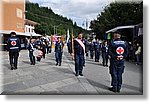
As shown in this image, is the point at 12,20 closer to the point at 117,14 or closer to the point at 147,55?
the point at 117,14

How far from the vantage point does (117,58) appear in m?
6.16

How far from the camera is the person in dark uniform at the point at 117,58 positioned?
6160 mm

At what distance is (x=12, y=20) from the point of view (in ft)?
130

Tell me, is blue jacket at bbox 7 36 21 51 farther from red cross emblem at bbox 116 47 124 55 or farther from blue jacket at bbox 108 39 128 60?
red cross emblem at bbox 116 47 124 55

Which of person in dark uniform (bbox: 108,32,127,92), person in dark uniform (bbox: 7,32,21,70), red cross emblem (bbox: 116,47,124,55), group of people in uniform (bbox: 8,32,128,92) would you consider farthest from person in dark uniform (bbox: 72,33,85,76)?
person in dark uniform (bbox: 7,32,21,70)

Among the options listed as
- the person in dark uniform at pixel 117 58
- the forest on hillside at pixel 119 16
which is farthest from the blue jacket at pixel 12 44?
the forest on hillside at pixel 119 16

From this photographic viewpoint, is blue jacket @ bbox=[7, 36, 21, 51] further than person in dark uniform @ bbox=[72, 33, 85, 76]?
Yes

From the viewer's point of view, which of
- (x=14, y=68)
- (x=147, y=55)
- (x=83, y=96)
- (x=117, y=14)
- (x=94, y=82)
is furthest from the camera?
(x=117, y=14)

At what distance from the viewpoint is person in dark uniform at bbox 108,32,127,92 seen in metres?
6.16

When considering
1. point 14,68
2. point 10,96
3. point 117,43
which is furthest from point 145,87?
point 14,68

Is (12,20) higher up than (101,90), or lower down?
higher up

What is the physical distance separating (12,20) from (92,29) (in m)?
18.7

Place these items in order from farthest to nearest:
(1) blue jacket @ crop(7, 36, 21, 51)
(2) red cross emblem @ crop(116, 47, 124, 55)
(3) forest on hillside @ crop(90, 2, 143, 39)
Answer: (3) forest on hillside @ crop(90, 2, 143, 39) → (1) blue jacket @ crop(7, 36, 21, 51) → (2) red cross emblem @ crop(116, 47, 124, 55)

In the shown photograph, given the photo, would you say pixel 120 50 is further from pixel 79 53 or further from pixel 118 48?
pixel 79 53
